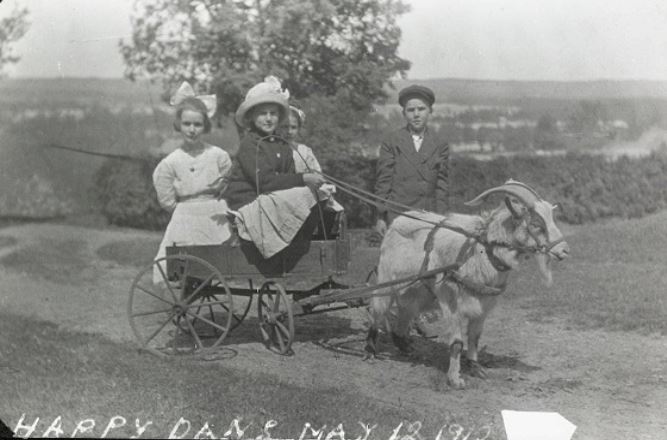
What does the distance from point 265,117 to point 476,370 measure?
3158 mm

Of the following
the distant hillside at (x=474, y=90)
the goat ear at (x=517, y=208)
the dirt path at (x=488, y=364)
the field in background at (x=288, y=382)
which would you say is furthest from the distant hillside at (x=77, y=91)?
the goat ear at (x=517, y=208)

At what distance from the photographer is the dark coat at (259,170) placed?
6648mm

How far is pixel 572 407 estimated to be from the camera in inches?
218

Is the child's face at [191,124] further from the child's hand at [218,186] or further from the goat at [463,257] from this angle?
the goat at [463,257]

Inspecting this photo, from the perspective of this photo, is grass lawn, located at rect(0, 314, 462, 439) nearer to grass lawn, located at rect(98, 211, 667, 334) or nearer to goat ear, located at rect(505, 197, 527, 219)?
goat ear, located at rect(505, 197, 527, 219)

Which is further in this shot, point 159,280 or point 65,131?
point 65,131

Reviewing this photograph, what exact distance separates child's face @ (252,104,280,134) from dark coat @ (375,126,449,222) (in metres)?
1.15

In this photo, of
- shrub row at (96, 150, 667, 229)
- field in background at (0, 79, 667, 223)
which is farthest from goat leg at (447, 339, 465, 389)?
shrub row at (96, 150, 667, 229)

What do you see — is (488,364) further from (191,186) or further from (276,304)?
(191,186)

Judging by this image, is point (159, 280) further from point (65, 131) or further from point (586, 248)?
point (586, 248)

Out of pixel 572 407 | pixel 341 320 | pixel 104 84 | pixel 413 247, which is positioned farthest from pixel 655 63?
pixel 104 84

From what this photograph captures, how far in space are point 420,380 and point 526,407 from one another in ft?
3.34

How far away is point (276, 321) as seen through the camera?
709cm

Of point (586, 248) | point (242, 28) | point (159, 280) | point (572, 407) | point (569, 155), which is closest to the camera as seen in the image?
point (572, 407)
